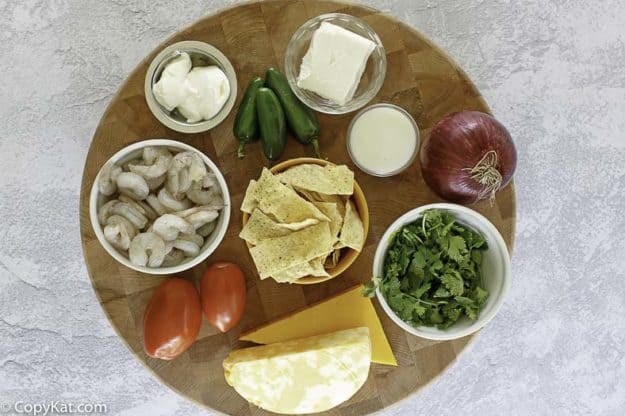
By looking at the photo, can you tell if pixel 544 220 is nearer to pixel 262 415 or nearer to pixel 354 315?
pixel 354 315

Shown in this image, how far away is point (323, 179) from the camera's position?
140 centimetres

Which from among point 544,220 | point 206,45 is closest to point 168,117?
point 206,45

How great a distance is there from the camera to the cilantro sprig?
143 cm

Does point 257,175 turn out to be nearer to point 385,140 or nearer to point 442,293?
point 385,140

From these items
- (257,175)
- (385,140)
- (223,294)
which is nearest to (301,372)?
(223,294)

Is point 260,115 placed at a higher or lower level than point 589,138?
higher

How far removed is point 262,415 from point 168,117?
0.74 m

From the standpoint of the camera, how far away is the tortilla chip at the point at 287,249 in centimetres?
138

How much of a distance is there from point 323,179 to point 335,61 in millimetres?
273

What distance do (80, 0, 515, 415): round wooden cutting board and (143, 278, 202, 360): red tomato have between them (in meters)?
0.05

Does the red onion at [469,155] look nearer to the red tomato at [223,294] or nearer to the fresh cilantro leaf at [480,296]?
the fresh cilantro leaf at [480,296]

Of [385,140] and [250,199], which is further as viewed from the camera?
[385,140]

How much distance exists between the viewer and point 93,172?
1528 millimetres

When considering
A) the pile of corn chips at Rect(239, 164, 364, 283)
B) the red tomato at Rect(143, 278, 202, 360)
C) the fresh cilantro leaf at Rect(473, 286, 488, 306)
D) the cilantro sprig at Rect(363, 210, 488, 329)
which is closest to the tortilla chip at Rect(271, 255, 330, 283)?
the pile of corn chips at Rect(239, 164, 364, 283)
